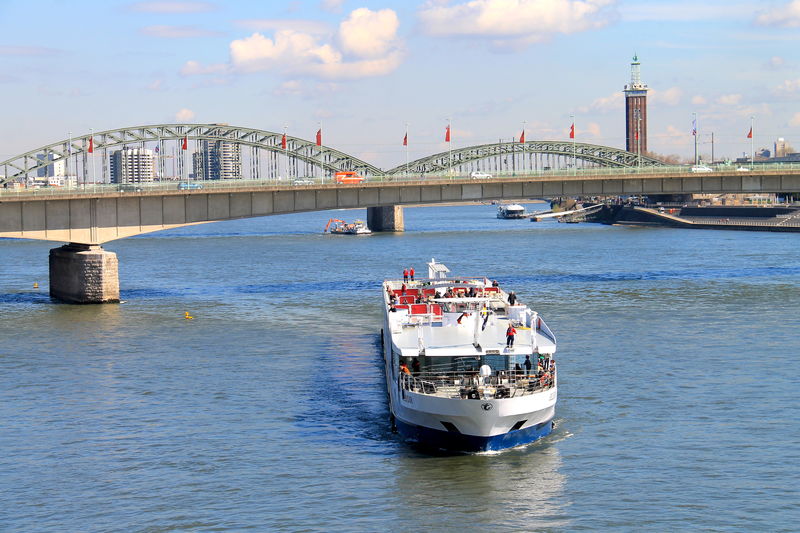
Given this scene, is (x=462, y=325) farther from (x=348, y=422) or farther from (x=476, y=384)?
(x=476, y=384)

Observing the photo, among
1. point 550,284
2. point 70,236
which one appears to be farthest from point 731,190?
point 70,236

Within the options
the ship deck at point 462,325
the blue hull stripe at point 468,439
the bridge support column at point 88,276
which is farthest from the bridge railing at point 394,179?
the blue hull stripe at point 468,439

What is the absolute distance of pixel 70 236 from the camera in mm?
78938

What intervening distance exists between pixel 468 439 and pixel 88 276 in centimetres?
4771

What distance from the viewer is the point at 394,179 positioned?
91.4m

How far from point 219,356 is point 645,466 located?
2662 centimetres

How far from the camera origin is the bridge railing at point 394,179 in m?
80.0

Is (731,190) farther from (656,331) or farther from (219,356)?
(219,356)

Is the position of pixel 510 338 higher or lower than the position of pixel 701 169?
lower

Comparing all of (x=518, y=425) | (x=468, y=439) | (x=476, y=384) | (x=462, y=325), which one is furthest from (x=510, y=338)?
(x=468, y=439)

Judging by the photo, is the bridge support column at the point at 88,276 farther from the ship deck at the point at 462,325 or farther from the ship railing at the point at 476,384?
the ship railing at the point at 476,384

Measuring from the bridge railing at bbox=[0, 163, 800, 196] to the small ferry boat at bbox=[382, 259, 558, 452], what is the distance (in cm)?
4140

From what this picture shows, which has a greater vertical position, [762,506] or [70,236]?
[70,236]

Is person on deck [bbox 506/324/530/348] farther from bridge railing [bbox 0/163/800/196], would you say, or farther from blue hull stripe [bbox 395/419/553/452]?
bridge railing [bbox 0/163/800/196]
